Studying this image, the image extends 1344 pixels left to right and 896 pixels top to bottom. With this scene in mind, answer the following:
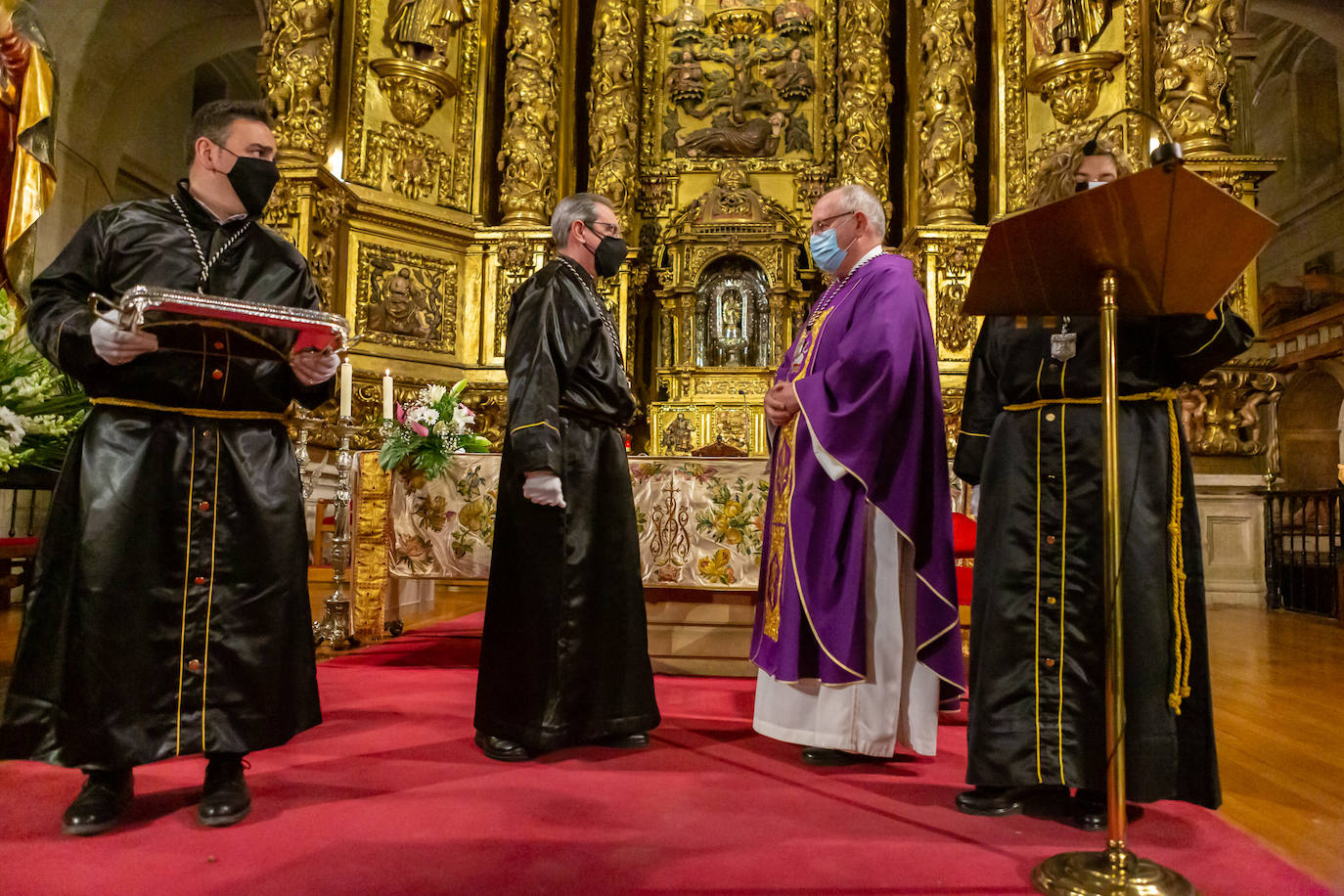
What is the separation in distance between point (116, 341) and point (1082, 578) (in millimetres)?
2392

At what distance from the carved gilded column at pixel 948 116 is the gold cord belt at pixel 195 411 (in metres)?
7.49

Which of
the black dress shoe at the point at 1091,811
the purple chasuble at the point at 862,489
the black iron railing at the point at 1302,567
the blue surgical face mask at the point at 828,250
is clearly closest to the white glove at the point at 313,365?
the purple chasuble at the point at 862,489

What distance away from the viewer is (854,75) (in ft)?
30.8

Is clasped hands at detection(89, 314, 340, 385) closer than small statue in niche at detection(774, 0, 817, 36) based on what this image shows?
Yes

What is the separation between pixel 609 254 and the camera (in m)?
3.30

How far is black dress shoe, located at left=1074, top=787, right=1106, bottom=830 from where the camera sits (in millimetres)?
2359

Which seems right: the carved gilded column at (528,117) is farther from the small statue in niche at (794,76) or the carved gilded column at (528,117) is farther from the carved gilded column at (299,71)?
the small statue in niche at (794,76)

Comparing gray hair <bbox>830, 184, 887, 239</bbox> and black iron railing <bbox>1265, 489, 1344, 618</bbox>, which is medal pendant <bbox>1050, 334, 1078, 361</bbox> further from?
black iron railing <bbox>1265, 489, 1344, 618</bbox>

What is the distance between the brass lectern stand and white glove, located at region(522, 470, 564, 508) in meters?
1.42

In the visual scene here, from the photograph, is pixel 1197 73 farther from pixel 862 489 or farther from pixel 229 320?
pixel 229 320

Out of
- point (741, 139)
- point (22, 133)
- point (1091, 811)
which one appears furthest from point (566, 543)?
point (741, 139)

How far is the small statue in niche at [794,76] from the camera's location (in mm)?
9781

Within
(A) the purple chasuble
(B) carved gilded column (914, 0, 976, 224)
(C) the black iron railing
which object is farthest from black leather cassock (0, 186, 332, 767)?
(C) the black iron railing

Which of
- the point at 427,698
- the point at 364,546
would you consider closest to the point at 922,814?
the point at 427,698
